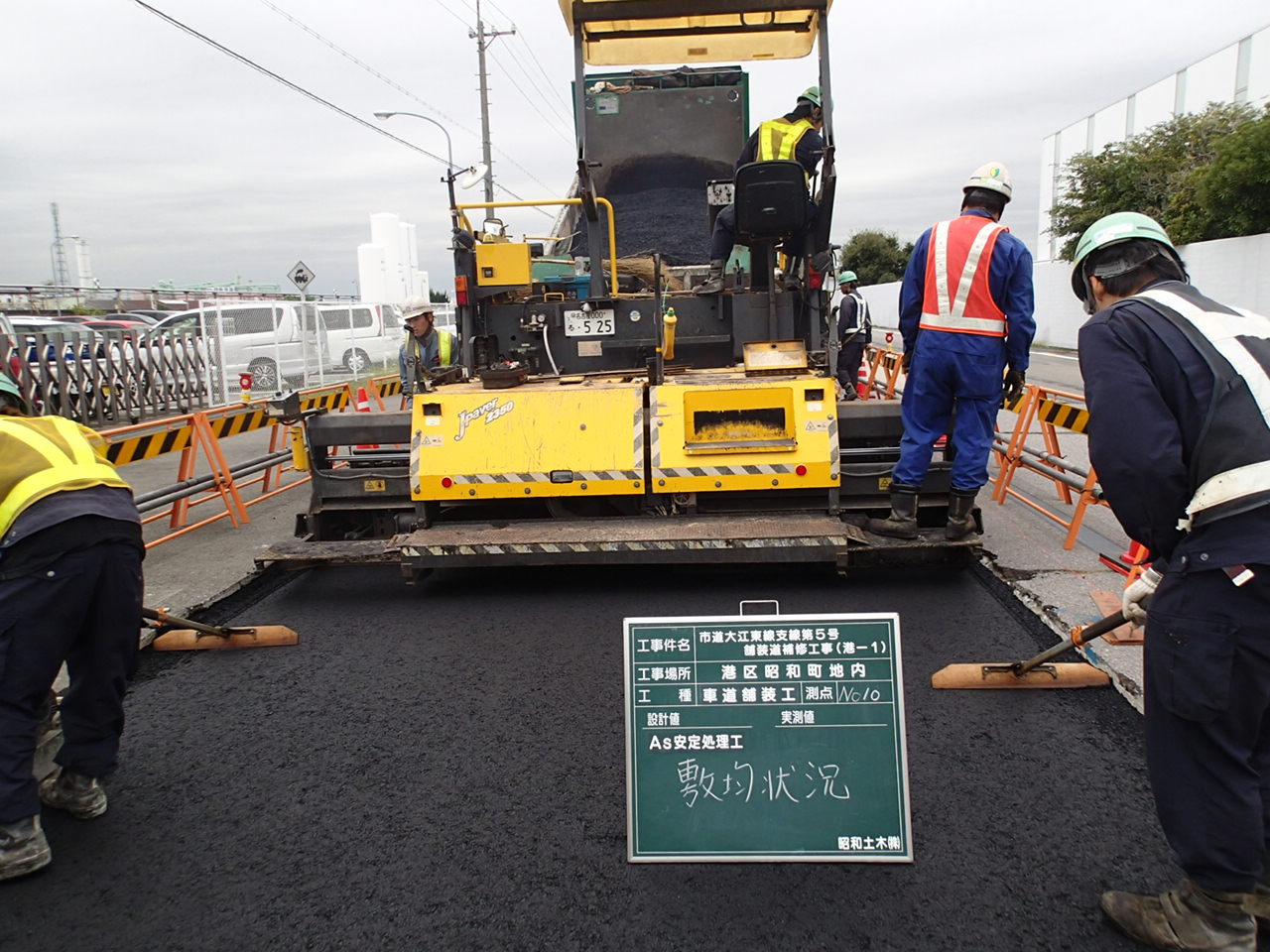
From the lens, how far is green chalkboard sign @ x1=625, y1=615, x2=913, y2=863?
266 cm

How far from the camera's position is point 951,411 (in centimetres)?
520

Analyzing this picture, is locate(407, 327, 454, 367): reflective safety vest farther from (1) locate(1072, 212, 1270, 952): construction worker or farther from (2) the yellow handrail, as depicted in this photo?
(1) locate(1072, 212, 1270, 952): construction worker

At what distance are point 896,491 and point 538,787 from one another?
2799 millimetres

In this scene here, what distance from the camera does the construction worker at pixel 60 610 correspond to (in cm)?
299

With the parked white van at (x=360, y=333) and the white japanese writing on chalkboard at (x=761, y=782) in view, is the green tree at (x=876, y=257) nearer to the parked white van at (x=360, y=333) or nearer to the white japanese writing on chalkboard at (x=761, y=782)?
the parked white van at (x=360, y=333)

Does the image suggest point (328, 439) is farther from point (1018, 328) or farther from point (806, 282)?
point (1018, 328)

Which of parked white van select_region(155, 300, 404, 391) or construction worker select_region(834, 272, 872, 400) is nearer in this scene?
construction worker select_region(834, 272, 872, 400)

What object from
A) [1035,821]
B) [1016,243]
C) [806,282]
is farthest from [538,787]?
[806,282]

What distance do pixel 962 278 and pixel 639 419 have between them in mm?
1870

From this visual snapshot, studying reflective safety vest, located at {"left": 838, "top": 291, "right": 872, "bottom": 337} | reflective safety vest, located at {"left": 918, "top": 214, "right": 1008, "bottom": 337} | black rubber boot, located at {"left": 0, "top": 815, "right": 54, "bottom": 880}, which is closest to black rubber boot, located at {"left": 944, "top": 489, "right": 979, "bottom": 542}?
reflective safety vest, located at {"left": 918, "top": 214, "right": 1008, "bottom": 337}

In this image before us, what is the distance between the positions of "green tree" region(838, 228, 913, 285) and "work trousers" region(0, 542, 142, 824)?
160 feet

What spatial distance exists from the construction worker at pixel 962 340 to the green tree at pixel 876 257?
45748mm

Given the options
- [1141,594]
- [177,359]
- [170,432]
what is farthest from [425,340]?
[177,359]

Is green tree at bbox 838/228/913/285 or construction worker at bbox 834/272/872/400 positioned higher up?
green tree at bbox 838/228/913/285
